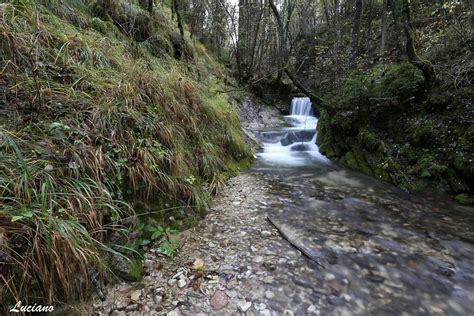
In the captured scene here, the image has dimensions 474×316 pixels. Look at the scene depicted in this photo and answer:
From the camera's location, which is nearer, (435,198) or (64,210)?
(64,210)

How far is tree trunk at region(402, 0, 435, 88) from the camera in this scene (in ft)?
14.7

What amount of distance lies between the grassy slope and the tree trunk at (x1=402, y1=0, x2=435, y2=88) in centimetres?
404

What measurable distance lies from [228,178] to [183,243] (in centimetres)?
227

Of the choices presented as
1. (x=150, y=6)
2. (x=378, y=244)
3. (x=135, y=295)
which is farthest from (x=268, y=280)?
(x=150, y=6)

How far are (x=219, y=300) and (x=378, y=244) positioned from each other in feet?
6.54

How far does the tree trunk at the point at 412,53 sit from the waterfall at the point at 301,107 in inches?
335

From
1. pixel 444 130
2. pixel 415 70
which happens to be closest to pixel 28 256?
pixel 444 130

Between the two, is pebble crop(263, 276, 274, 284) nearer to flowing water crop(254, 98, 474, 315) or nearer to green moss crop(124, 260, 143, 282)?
flowing water crop(254, 98, 474, 315)

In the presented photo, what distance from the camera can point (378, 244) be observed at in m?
2.96

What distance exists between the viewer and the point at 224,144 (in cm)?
563

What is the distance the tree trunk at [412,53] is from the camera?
4480mm

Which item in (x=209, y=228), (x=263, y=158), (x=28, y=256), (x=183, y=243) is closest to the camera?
(x=28, y=256)

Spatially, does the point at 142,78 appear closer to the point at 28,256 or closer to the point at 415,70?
the point at 28,256

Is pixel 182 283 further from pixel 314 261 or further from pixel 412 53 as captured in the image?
pixel 412 53
